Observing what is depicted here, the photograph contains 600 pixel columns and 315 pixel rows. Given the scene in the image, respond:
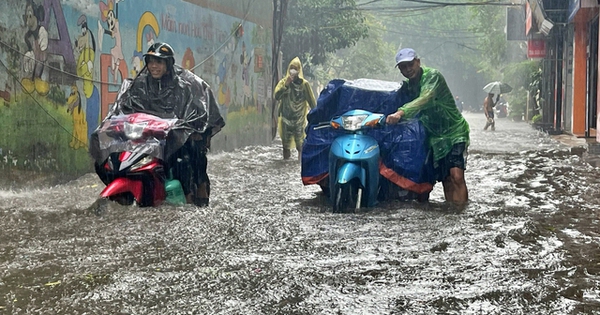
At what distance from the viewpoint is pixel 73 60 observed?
9578mm

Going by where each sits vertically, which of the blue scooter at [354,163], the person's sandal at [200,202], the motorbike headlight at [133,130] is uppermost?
the motorbike headlight at [133,130]

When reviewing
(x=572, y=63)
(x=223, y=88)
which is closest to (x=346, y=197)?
(x=223, y=88)

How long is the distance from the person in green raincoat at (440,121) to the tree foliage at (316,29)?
1868 cm

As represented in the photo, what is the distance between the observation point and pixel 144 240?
17.1 feet

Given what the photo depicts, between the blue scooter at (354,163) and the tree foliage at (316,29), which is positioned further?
the tree foliage at (316,29)

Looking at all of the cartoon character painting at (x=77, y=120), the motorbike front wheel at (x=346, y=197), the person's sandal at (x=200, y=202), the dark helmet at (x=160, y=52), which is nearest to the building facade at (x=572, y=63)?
the cartoon character painting at (x=77, y=120)

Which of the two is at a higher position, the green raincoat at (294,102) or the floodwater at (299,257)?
the green raincoat at (294,102)

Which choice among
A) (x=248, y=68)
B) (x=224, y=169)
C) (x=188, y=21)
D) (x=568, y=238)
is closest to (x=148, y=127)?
(x=568, y=238)

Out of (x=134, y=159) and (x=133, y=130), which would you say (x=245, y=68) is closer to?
(x=133, y=130)

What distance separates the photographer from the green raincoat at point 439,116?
7039mm

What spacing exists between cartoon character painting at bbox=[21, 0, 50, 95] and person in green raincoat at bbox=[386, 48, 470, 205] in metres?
3.95

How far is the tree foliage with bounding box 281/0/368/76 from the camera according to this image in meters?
26.0

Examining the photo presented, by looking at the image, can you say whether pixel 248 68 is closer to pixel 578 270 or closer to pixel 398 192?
pixel 398 192

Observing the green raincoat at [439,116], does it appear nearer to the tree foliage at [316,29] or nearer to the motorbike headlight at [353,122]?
the motorbike headlight at [353,122]
